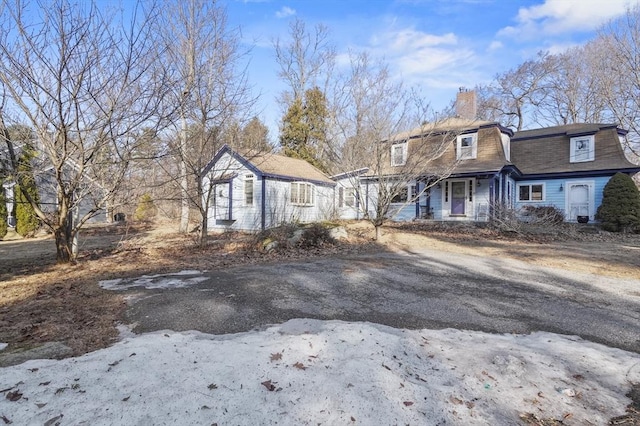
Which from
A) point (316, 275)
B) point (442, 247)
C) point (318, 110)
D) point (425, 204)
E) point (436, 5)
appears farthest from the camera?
point (318, 110)

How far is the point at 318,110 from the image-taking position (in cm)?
2483

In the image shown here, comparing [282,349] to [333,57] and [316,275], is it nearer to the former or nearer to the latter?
[316,275]

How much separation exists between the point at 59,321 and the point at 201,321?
5.26 ft

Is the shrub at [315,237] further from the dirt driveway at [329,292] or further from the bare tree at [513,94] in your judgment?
the bare tree at [513,94]

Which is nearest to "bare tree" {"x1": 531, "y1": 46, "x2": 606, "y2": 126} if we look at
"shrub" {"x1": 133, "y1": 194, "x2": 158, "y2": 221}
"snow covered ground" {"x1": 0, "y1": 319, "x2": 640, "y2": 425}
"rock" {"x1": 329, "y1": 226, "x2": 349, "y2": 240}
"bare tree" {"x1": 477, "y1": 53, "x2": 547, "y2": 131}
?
"bare tree" {"x1": 477, "y1": 53, "x2": 547, "y2": 131}

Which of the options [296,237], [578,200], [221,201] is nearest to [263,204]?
[221,201]

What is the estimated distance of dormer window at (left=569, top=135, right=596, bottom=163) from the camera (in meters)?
16.7

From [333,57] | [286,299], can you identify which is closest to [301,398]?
[286,299]

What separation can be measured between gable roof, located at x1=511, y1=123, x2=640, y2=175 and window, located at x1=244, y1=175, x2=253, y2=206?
14335 mm

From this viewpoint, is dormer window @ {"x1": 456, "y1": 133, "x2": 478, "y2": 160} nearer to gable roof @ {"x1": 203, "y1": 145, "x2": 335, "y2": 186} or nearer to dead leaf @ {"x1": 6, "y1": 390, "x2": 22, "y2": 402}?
gable roof @ {"x1": 203, "y1": 145, "x2": 335, "y2": 186}

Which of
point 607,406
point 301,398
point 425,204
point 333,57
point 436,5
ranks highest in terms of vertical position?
point 333,57

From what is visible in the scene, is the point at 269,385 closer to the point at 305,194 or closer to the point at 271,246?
the point at 271,246

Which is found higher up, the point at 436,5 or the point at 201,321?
the point at 436,5

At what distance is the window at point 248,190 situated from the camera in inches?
576
